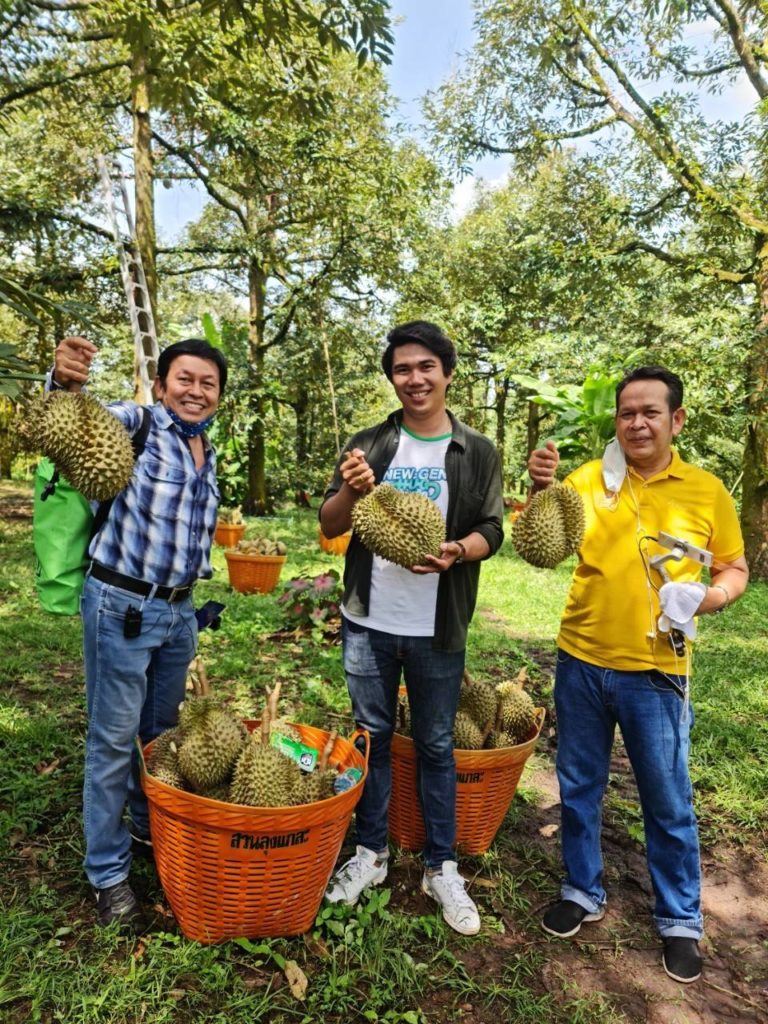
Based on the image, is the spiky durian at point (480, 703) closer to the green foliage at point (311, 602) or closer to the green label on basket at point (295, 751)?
the green label on basket at point (295, 751)

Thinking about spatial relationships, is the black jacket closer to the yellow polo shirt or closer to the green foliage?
the yellow polo shirt

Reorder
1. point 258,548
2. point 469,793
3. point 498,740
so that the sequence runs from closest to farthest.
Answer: point 469,793, point 498,740, point 258,548

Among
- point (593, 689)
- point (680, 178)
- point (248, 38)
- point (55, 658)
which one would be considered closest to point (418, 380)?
point (593, 689)

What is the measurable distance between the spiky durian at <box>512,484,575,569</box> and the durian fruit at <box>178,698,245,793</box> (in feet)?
4.12

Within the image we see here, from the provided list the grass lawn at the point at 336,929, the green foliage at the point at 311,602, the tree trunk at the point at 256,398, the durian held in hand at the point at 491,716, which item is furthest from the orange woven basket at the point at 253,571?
the tree trunk at the point at 256,398

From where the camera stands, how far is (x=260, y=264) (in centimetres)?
1077

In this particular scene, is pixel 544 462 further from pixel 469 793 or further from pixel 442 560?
pixel 469 793

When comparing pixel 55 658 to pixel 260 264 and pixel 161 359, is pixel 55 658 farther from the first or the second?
pixel 260 264

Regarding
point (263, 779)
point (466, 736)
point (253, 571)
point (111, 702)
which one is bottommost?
point (253, 571)

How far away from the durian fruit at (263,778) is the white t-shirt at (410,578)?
1.85 ft

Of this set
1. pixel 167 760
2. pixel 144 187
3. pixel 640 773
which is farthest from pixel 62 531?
pixel 144 187

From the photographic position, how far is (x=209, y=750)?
232 centimetres

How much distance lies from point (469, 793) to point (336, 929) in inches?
29.0

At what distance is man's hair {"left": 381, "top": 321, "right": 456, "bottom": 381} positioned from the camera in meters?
2.32
